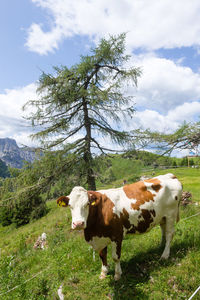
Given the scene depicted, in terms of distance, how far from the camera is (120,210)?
4328 mm

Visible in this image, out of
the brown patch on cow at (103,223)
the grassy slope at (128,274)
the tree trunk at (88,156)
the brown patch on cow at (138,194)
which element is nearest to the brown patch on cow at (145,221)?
the brown patch on cow at (138,194)

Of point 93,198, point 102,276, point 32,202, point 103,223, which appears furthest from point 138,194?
point 32,202

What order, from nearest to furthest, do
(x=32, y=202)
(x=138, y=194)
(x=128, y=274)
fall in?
(x=128, y=274)
(x=138, y=194)
(x=32, y=202)

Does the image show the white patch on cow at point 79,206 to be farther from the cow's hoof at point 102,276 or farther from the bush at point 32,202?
the bush at point 32,202

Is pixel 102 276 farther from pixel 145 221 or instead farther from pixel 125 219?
pixel 145 221

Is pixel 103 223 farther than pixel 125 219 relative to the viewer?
No

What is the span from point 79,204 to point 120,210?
1079mm

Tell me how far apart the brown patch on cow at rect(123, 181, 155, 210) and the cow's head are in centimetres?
105

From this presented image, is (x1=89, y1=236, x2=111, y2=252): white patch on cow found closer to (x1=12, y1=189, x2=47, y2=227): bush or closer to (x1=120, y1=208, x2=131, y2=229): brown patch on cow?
(x1=120, y1=208, x2=131, y2=229): brown patch on cow

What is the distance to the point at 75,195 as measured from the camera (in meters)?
3.80

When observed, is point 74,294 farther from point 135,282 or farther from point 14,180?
point 14,180

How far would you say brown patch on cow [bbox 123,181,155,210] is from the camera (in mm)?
4508

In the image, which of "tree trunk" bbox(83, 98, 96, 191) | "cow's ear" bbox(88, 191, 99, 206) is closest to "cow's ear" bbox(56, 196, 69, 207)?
"cow's ear" bbox(88, 191, 99, 206)

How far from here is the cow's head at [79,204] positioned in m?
3.57
